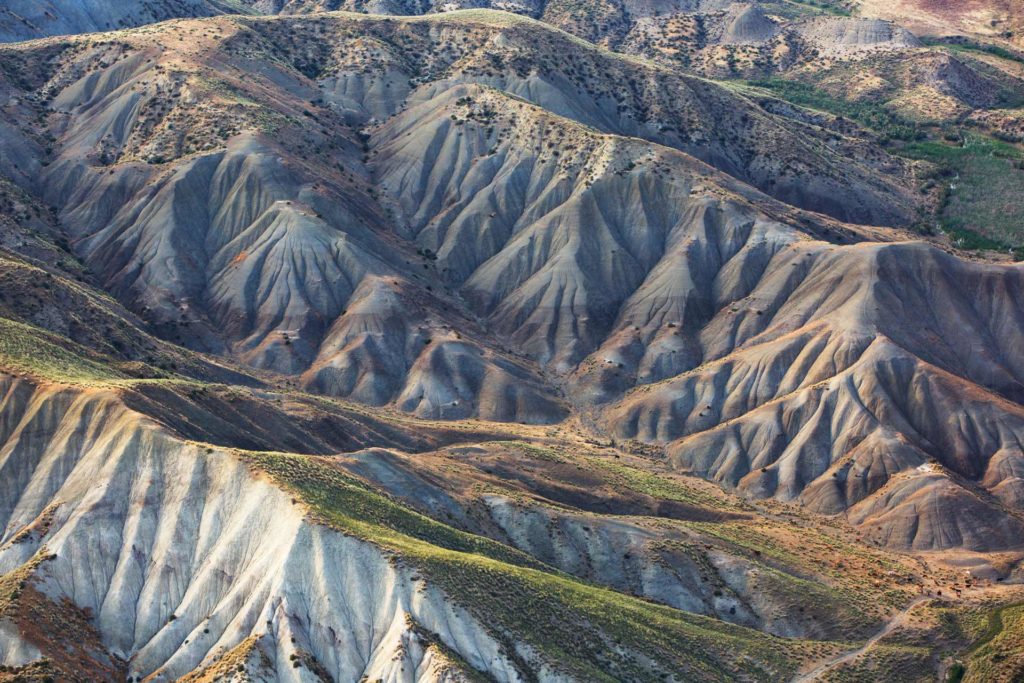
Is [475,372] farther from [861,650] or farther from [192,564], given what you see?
[192,564]

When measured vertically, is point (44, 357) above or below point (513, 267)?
above

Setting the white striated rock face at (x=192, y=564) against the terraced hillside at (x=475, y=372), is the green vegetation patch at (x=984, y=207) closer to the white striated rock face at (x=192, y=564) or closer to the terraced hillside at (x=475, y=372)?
the terraced hillside at (x=475, y=372)

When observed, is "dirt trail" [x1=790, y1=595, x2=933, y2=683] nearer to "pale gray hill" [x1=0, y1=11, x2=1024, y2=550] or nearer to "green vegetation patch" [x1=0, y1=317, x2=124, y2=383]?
"pale gray hill" [x1=0, y1=11, x2=1024, y2=550]

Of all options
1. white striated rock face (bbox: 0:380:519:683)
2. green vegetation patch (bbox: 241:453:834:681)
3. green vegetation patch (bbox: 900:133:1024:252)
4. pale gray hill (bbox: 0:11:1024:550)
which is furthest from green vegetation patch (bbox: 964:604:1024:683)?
green vegetation patch (bbox: 900:133:1024:252)

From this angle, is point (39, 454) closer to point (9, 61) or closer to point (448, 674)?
point (448, 674)

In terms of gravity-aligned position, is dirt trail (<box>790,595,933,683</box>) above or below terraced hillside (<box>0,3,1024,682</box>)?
below

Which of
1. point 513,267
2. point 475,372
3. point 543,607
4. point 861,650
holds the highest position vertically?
point 513,267

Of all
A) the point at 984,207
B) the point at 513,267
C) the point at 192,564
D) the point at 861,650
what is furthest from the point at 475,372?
the point at 984,207
